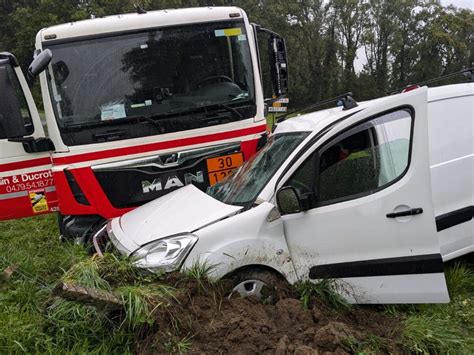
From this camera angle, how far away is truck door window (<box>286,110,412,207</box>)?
3.53 meters

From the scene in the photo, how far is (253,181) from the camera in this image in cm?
390

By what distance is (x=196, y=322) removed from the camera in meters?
3.01

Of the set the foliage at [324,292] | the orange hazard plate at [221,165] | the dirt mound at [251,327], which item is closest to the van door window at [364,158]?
the foliage at [324,292]

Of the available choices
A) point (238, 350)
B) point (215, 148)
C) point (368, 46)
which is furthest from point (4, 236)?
point (368, 46)

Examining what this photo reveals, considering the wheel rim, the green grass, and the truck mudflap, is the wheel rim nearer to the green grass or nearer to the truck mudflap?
the green grass

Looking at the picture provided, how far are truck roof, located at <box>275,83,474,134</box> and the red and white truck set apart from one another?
1.16 metres

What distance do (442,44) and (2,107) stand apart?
5531cm

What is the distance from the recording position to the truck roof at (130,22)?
5008mm

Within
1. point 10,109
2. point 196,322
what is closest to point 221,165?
point 10,109

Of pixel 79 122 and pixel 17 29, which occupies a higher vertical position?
pixel 17 29

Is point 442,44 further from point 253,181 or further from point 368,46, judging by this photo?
point 253,181

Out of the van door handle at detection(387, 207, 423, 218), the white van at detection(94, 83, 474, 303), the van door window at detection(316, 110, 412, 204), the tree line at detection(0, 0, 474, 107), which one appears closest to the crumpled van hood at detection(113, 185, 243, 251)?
the white van at detection(94, 83, 474, 303)

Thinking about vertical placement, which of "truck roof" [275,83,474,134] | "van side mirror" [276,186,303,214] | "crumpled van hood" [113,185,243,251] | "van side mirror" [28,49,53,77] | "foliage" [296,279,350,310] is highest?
"van side mirror" [28,49,53,77]

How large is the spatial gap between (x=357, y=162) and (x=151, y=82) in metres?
2.67
